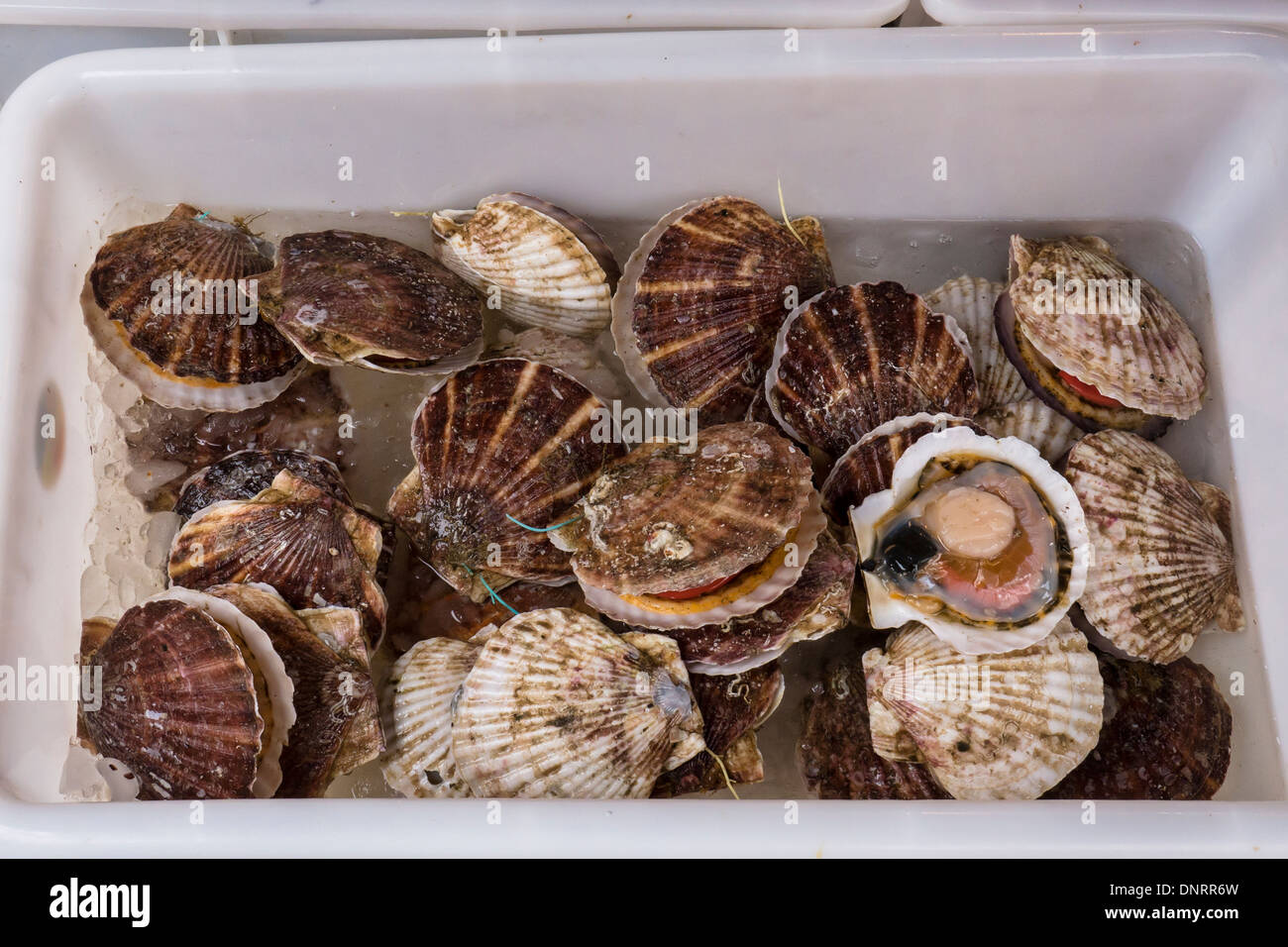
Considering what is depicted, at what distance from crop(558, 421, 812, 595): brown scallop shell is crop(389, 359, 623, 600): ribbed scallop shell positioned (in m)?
0.10

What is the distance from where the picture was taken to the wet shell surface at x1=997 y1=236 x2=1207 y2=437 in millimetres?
1146

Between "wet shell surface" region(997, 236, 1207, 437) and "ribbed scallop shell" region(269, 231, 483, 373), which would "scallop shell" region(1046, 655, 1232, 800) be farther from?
"ribbed scallop shell" region(269, 231, 483, 373)

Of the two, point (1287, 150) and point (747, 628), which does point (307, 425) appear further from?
point (1287, 150)

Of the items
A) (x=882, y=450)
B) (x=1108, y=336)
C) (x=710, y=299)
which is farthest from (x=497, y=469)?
Result: (x=1108, y=336)

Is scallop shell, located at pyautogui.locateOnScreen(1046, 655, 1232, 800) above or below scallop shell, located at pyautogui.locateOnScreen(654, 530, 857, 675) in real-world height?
below

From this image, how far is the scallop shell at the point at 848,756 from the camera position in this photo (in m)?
1.12

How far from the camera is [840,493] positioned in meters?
1.12

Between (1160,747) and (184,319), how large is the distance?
1.34 meters

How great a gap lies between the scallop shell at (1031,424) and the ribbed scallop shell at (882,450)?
13 centimetres

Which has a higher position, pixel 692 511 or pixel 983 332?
pixel 983 332

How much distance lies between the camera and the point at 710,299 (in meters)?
1.17

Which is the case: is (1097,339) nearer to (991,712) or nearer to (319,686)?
(991,712)

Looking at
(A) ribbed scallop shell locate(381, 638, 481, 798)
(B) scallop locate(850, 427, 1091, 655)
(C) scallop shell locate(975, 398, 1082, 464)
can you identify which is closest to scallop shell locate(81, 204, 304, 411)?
(A) ribbed scallop shell locate(381, 638, 481, 798)

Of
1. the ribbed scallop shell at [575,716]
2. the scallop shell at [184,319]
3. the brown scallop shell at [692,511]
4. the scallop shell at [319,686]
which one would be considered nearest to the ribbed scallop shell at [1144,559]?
the brown scallop shell at [692,511]
